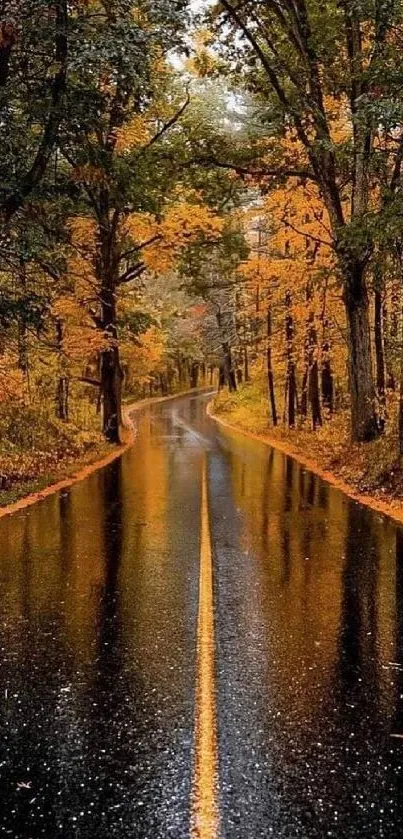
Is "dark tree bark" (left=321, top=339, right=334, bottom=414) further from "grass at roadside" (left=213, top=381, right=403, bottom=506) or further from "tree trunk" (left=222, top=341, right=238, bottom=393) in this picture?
"tree trunk" (left=222, top=341, right=238, bottom=393)

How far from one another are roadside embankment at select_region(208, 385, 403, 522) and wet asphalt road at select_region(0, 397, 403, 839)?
266 cm

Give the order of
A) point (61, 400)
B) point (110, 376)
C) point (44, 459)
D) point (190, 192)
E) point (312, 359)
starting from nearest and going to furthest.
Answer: point (44, 459) < point (190, 192) < point (61, 400) < point (110, 376) < point (312, 359)

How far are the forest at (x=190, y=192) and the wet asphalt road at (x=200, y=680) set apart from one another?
5324mm

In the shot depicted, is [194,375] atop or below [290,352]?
below

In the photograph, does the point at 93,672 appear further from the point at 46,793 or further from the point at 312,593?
the point at 312,593

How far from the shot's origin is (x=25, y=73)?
1242 cm

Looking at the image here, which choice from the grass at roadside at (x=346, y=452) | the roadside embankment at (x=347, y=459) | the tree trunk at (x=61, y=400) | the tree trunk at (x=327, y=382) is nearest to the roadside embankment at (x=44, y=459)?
the tree trunk at (x=61, y=400)

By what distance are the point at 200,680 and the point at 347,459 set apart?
12.9m

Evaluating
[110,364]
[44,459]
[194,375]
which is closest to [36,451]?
[44,459]

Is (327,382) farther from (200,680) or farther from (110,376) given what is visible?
(200,680)

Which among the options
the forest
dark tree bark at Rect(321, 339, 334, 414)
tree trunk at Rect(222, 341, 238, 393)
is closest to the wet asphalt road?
the forest

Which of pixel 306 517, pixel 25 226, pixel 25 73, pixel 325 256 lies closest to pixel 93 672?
pixel 306 517

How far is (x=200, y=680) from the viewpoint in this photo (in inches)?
193

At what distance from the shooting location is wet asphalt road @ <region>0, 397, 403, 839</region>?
3359mm
